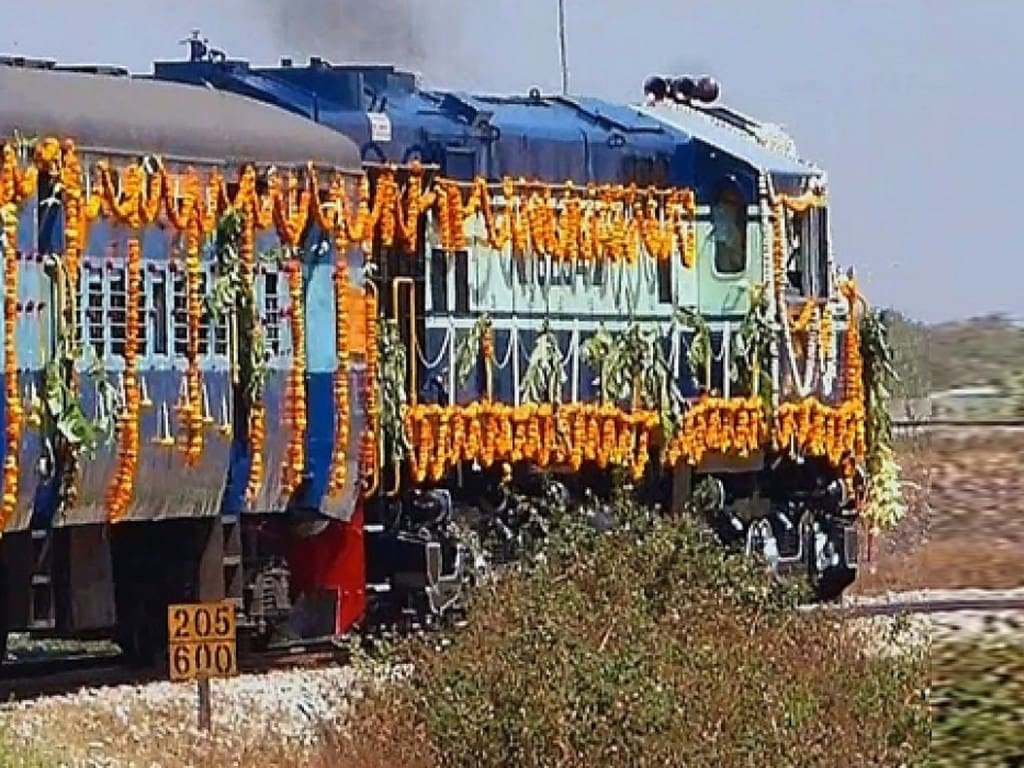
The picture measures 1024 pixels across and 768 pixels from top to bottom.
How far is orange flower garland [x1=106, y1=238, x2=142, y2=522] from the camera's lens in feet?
48.3

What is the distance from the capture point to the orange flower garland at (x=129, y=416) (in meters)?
14.7

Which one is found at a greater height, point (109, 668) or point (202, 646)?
point (202, 646)

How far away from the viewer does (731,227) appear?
21375mm

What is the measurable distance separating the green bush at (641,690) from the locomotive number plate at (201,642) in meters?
1.78

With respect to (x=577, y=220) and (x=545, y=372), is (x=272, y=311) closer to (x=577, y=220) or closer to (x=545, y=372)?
(x=545, y=372)

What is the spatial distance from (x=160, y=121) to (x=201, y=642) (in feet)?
12.6

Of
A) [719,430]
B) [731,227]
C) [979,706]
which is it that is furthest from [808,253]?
[979,706]

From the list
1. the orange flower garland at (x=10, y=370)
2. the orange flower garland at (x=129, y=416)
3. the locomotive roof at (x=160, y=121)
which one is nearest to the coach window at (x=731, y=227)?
the locomotive roof at (x=160, y=121)

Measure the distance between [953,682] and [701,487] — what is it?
17681mm

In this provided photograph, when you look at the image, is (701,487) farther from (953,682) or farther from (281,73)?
(953,682)

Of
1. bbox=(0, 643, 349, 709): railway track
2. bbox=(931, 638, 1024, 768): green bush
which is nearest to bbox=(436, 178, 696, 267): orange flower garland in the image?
bbox=(0, 643, 349, 709): railway track

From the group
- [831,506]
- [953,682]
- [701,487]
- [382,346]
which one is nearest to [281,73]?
[382,346]

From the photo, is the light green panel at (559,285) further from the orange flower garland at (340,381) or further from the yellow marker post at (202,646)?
the yellow marker post at (202,646)

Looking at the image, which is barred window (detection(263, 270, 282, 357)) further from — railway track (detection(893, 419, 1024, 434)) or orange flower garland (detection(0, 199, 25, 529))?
railway track (detection(893, 419, 1024, 434))
